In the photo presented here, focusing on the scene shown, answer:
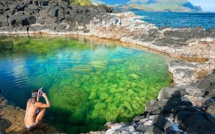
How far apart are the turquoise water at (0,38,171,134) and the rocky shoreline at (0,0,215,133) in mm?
1608

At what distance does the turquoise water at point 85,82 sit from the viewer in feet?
42.4

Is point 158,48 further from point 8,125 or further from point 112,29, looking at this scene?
point 8,125

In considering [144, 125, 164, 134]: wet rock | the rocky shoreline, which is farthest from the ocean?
[144, 125, 164, 134]: wet rock

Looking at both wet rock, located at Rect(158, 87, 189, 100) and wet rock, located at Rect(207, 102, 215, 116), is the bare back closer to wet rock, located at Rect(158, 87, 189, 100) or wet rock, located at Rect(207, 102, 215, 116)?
wet rock, located at Rect(158, 87, 189, 100)

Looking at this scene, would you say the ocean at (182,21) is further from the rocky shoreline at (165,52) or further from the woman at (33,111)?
the woman at (33,111)

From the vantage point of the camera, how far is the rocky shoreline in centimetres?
942

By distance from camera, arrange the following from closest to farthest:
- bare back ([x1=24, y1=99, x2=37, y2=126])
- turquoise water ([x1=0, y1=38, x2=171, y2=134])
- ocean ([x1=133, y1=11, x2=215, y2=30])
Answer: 1. bare back ([x1=24, y1=99, x2=37, y2=126])
2. turquoise water ([x1=0, y1=38, x2=171, y2=134])
3. ocean ([x1=133, y1=11, x2=215, y2=30])

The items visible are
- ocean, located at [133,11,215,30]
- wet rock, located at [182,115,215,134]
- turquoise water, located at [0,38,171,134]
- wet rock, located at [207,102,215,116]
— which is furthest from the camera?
ocean, located at [133,11,215,30]

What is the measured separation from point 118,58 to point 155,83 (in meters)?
9.60

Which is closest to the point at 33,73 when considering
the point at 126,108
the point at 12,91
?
the point at 12,91

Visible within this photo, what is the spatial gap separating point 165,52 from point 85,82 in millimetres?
16624

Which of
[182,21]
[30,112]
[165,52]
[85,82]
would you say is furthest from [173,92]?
[182,21]

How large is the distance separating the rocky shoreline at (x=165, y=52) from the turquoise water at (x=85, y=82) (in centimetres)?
161

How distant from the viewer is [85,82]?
18031mm
